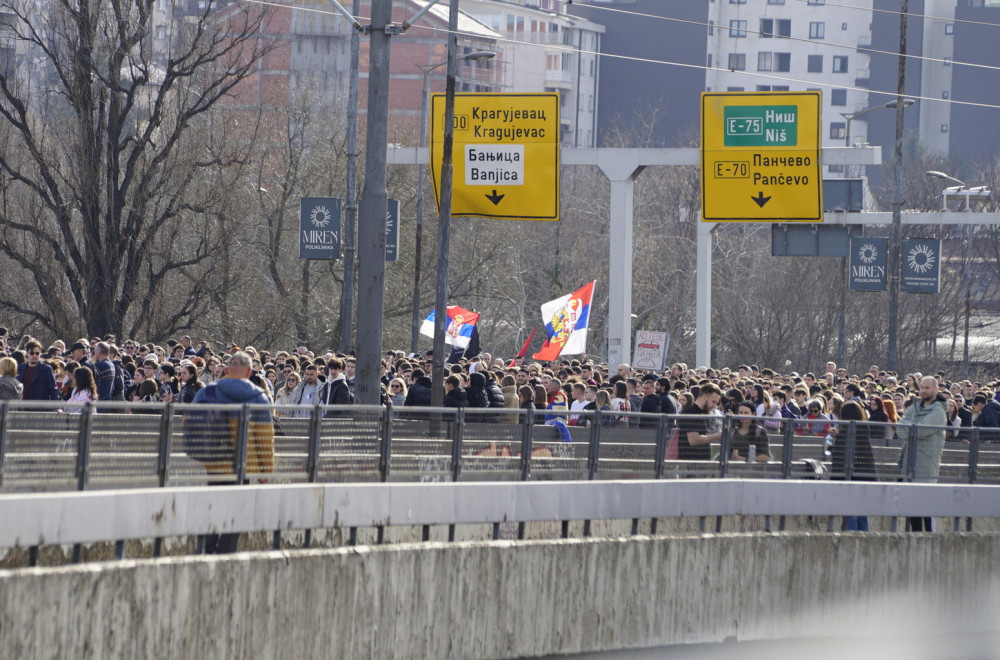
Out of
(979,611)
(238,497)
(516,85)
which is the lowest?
(979,611)

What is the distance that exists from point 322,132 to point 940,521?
33368mm

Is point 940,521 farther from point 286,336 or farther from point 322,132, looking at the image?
point 322,132

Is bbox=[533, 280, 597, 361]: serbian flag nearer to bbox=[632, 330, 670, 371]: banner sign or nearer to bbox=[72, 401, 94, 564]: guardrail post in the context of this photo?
bbox=[632, 330, 670, 371]: banner sign

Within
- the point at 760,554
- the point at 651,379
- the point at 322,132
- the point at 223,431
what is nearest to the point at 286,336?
the point at 322,132

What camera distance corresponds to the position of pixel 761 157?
27250 millimetres

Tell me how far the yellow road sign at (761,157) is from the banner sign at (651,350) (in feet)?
10.7

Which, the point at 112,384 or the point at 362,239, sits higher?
the point at 362,239

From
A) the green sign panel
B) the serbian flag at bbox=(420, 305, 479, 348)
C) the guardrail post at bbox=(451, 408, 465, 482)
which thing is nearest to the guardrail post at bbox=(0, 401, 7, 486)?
the guardrail post at bbox=(451, 408, 465, 482)

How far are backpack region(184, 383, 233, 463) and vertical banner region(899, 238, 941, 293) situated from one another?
3113 cm

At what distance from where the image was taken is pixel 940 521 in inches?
737

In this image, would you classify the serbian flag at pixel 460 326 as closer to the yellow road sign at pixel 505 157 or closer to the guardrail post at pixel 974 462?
the yellow road sign at pixel 505 157

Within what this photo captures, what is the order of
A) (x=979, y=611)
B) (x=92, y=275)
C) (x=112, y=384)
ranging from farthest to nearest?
1. (x=92, y=275)
2. (x=112, y=384)
3. (x=979, y=611)

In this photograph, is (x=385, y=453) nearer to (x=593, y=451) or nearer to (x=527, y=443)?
(x=527, y=443)

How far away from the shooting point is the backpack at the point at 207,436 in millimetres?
11570
